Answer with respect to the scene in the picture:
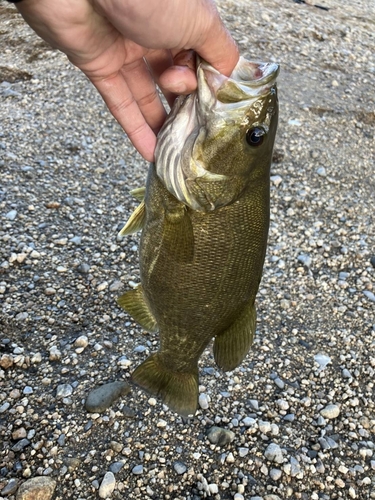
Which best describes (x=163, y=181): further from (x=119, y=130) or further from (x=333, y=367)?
(x=119, y=130)

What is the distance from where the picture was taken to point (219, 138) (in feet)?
7.00

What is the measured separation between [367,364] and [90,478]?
208 cm

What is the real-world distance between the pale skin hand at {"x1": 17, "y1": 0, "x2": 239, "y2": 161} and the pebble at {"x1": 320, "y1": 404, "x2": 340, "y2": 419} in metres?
2.07

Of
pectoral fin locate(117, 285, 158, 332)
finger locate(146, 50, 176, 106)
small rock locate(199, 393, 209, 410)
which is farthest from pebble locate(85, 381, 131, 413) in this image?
finger locate(146, 50, 176, 106)

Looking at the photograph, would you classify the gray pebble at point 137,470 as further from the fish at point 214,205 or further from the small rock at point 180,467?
the fish at point 214,205

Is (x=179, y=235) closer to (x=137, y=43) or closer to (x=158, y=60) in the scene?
(x=137, y=43)

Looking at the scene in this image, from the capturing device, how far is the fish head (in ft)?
6.81

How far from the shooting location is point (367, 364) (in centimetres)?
392

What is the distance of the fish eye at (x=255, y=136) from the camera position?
7.04ft

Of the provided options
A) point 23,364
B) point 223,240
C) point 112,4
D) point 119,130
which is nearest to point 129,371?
point 23,364

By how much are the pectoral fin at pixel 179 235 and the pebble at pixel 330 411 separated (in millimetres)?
1834

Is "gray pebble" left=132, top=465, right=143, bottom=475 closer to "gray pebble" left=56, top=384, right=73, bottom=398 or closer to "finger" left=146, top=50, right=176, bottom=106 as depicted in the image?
"gray pebble" left=56, top=384, right=73, bottom=398

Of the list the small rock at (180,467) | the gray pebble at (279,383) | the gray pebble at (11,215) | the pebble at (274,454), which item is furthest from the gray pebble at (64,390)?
the gray pebble at (11,215)

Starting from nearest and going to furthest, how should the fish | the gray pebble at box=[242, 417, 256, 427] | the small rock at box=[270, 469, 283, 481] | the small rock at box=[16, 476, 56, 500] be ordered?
the fish → the small rock at box=[16, 476, 56, 500] → the small rock at box=[270, 469, 283, 481] → the gray pebble at box=[242, 417, 256, 427]
